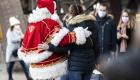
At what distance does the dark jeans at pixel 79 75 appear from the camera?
687 centimetres

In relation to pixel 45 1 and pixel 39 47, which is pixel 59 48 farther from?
pixel 45 1

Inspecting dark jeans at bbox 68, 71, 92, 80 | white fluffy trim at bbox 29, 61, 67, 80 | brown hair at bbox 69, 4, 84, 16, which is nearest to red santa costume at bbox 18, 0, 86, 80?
white fluffy trim at bbox 29, 61, 67, 80

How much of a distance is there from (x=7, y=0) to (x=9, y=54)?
3522 mm

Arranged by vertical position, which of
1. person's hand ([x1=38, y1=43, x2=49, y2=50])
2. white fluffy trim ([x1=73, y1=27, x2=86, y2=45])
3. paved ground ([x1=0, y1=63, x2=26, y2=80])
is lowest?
paved ground ([x1=0, y1=63, x2=26, y2=80])

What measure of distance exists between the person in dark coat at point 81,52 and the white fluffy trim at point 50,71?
0.10 metres

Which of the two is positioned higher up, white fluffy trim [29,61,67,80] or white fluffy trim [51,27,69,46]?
white fluffy trim [51,27,69,46]

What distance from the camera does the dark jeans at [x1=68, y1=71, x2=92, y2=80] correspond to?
22.5 feet

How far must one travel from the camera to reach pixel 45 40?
6.73 m

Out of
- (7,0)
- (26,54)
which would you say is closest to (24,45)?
(26,54)

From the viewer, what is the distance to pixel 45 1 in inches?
272

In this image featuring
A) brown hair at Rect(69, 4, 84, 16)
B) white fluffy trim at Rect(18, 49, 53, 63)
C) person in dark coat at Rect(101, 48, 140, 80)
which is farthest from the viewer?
brown hair at Rect(69, 4, 84, 16)

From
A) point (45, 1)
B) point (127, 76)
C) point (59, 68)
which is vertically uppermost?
point (45, 1)

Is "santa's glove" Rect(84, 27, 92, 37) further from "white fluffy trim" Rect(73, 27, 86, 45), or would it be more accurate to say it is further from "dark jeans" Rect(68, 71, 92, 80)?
"dark jeans" Rect(68, 71, 92, 80)

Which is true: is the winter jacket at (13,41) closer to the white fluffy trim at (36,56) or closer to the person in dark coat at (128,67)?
the white fluffy trim at (36,56)
